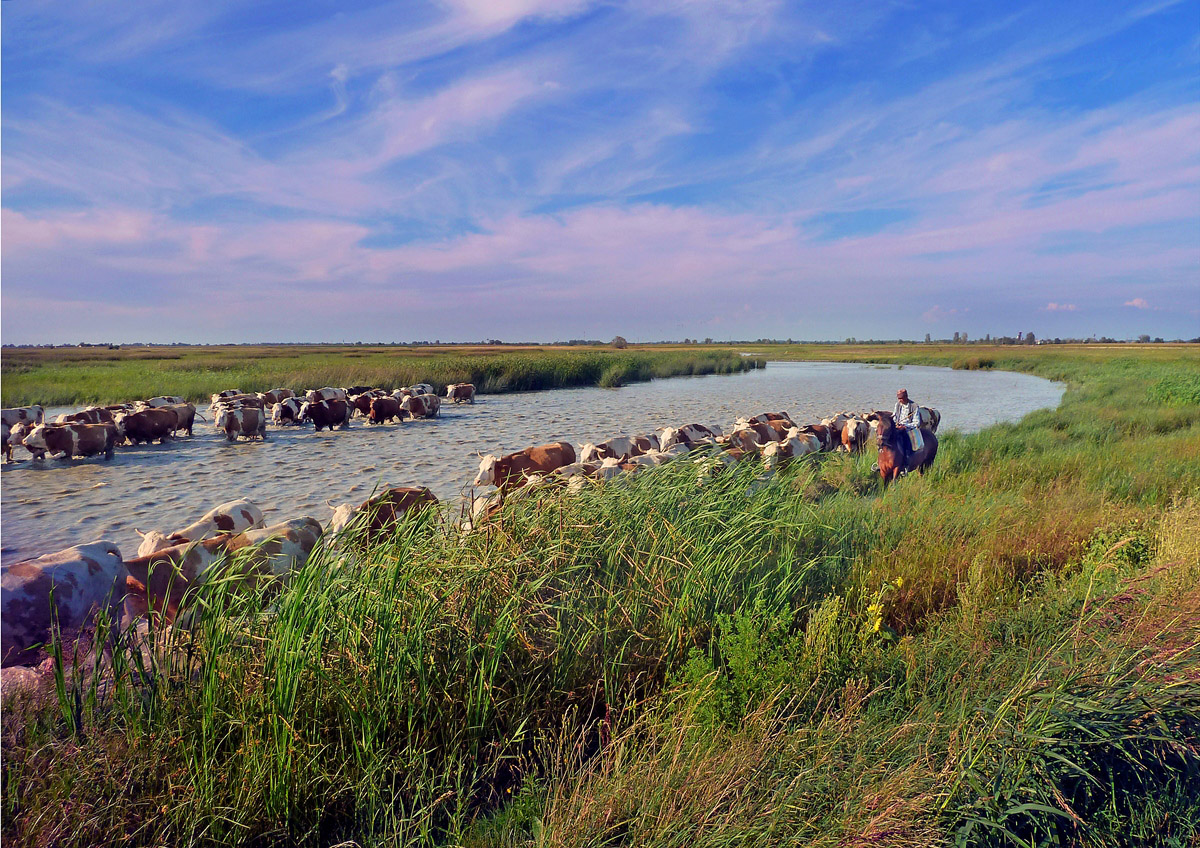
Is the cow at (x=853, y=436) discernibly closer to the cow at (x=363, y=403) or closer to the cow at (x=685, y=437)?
the cow at (x=685, y=437)

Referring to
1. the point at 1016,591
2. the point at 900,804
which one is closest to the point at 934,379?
the point at 1016,591

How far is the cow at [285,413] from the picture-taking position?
1833cm

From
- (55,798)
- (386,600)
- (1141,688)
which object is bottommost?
(55,798)

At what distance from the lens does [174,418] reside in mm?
15602

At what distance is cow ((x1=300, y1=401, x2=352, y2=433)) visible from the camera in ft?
58.7

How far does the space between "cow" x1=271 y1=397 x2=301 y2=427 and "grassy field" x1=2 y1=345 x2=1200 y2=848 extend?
16449 millimetres

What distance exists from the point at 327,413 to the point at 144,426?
439cm

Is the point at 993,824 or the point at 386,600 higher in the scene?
the point at 386,600

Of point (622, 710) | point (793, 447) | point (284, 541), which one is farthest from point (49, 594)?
point (793, 447)

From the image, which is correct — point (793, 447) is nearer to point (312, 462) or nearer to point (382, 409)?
point (312, 462)

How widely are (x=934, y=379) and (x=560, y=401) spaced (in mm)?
29835

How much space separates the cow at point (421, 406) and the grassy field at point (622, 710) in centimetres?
1628

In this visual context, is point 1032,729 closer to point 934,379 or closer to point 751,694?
point 751,694

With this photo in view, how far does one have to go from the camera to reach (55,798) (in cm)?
231
